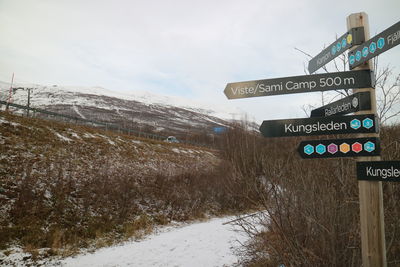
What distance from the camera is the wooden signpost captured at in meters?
2.31

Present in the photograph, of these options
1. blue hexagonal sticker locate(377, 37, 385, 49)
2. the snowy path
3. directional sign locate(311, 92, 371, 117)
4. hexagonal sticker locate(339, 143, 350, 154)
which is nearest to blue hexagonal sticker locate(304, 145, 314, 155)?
hexagonal sticker locate(339, 143, 350, 154)

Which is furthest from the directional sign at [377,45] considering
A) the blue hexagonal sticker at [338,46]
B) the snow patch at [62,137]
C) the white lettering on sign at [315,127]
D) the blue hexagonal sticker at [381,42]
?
the snow patch at [62,137]

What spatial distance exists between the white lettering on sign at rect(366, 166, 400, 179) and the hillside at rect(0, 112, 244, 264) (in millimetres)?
8141

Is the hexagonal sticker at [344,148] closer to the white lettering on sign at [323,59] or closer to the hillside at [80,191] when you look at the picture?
the white lettering on sign at [323,59]

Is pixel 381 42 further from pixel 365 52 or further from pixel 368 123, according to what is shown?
pixel 368 123

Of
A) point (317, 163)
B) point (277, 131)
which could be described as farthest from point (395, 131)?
point (277, 131)

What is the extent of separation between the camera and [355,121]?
246 centimetres

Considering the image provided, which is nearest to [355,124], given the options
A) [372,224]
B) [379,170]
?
[379,170]

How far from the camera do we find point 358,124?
244 centimetres

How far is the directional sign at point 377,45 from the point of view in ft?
7.43

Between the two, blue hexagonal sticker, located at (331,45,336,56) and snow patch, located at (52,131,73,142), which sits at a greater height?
blue hexagonal sticker, located at (331,45,336,56)

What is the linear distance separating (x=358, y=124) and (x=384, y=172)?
50cm

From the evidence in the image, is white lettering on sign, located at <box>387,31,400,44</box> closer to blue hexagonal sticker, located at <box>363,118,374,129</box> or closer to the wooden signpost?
the wooden signpost

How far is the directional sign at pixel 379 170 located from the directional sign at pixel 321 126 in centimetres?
33
